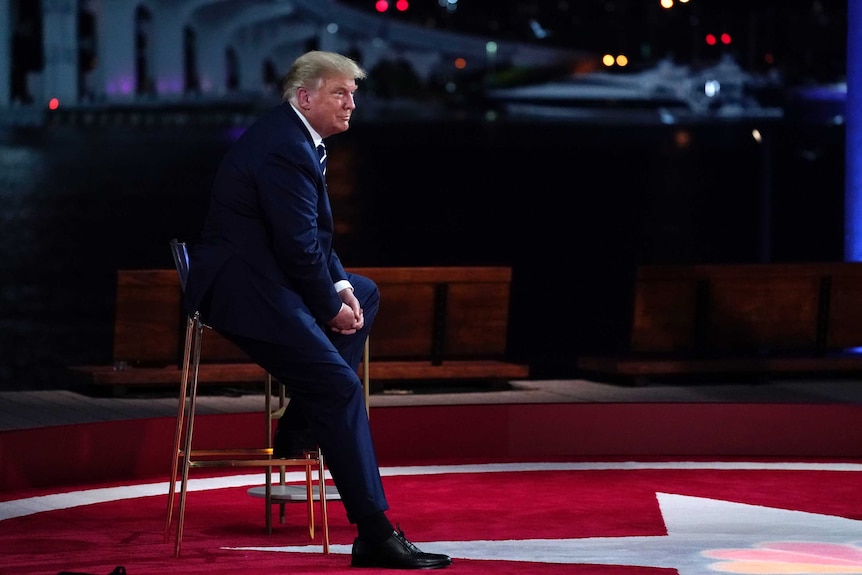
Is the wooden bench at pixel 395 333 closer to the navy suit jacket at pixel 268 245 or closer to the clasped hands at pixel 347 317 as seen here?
the clasped hands at pixel 347 317

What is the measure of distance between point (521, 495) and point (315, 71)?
2619mm

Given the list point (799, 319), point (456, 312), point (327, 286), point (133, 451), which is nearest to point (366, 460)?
point (327, 286)

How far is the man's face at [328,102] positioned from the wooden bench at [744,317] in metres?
5.80

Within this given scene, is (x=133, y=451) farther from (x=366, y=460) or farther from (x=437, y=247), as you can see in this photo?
(x=437, y=247)

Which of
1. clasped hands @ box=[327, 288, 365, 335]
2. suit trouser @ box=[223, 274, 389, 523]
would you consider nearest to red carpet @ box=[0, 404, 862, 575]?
suit trouser @ box=[223, 274, 389, 523]

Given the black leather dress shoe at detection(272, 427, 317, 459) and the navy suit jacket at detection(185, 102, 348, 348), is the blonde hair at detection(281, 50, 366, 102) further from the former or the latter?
the black leather dress shoe at detection(272, 427, 317, 459)

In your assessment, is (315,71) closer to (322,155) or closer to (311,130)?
(311,130)

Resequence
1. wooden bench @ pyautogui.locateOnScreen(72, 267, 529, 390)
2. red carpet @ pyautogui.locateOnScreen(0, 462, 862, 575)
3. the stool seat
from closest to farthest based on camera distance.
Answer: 1. red carpet @ pyautogui.locateOnScreen(0, 462, 862, 575)
2. the stool seat
3. wooden bench @ pyautogui.locateOnScreen(72, 267, 529, 390)

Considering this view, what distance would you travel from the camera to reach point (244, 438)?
9172 mm

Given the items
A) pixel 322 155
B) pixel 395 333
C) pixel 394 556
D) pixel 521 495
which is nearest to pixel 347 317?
pixel 322 155

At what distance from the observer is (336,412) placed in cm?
592

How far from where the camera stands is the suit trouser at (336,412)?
233 inches

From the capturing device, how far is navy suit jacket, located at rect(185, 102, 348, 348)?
19.3 ft

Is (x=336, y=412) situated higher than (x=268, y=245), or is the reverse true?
(x=268, y=245)
